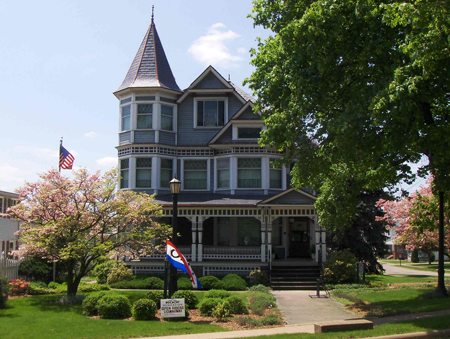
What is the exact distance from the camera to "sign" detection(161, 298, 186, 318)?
590 inches

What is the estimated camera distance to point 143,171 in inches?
1157

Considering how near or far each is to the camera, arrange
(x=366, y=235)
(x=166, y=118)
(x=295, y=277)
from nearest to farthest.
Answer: (x=295, y=277)
(x=166, y=118)
(x=366, y=235)

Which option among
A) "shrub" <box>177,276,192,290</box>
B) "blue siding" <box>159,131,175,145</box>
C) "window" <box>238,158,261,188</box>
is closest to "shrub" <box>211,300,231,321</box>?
"shrub" <box>177,276,192,290</box>

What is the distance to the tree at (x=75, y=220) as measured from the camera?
18359mm

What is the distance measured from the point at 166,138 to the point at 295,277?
11.5m

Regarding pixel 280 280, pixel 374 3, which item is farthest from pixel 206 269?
pixel 374 3

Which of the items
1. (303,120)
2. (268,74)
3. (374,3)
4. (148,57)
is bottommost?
(303,120)

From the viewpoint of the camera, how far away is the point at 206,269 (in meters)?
26.7

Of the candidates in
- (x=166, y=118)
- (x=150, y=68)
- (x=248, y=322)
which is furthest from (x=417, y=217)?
(x=150, y=68)

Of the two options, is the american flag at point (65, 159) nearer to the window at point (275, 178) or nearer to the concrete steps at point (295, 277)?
the window at point (275, 178)

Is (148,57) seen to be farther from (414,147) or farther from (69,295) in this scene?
(414,147)

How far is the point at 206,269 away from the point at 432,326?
15215 mm

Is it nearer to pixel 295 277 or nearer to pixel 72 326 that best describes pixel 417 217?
pixel 295 277

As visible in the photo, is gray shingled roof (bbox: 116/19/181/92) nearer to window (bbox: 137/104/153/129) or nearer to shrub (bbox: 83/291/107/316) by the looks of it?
window (bbox: 137/104/153/129)
